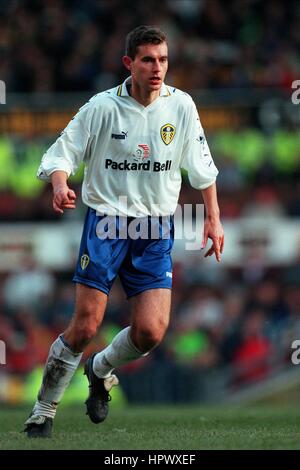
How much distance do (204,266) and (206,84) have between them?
2854mm

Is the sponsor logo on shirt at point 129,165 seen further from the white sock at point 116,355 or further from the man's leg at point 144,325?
the white sock at point 116,355

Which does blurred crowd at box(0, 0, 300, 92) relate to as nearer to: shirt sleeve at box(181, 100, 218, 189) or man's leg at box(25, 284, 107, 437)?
shirt sleeve at box(181, 100, 218, 189)

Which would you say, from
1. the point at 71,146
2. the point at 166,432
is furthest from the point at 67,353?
the point at 71,146

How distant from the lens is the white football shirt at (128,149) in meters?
8.20

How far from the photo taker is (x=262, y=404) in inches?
642

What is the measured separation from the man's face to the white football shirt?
19 centimetres

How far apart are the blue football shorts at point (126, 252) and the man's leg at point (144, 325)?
0.22ft

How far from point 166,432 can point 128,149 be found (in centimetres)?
191

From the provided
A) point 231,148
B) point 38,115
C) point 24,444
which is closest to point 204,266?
point 231,148

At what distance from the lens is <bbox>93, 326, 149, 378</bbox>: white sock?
27.9 ft
